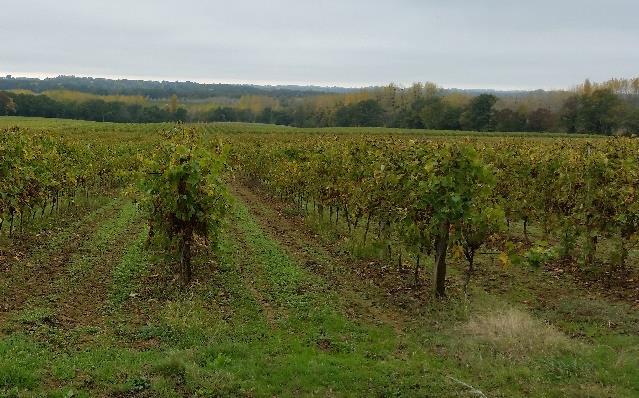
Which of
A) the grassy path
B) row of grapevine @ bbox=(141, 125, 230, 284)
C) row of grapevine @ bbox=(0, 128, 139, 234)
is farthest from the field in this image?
row of grapevine @ bbox=(141, 125, 230, 284)

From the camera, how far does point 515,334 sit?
376 inches

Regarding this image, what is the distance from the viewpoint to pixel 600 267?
14.4 meters

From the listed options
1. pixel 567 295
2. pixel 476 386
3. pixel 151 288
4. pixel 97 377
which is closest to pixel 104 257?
pixel 151 288

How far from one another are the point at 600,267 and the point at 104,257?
1371cm

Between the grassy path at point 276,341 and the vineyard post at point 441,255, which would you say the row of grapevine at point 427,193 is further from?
the grassy path at point 276,341

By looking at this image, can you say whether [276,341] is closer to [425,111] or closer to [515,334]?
[515,334]

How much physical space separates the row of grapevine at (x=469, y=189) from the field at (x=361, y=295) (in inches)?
2.4

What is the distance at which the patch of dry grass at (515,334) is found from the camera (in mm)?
9070

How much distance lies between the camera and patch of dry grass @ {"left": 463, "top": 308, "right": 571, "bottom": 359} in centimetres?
907

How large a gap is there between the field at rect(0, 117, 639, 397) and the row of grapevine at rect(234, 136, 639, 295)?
0.06 metres

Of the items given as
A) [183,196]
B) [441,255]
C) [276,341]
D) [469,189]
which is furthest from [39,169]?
[469,189]

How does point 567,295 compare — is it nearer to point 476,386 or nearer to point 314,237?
point 476,386

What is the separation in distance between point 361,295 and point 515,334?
382 cm

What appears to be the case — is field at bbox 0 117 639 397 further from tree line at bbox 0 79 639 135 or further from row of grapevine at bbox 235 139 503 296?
tree line at bbox 0 79 639 135
